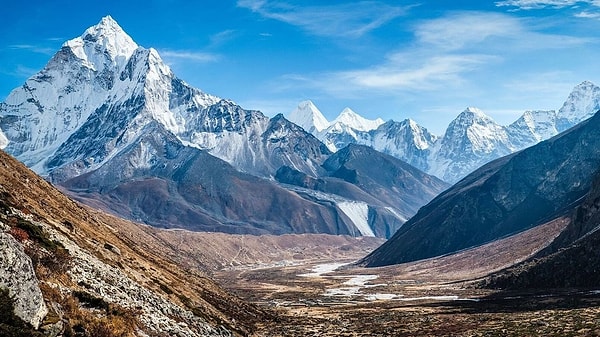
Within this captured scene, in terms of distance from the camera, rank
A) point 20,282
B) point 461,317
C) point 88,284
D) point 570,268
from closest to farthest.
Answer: point 20,282
point 88,284
point 461,317
point 570,268

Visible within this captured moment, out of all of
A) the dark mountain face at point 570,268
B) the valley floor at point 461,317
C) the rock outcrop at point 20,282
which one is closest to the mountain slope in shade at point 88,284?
the rock outcrop at point 20,282

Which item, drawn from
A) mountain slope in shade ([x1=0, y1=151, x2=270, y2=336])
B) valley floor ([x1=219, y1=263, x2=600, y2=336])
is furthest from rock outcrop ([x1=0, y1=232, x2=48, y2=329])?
valley floor ([x1=219, y1=263, x2=600, y2=336])

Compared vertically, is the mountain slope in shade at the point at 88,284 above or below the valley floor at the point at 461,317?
above

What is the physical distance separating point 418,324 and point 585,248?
64.5 m

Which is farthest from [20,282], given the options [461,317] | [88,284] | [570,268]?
[570,268]

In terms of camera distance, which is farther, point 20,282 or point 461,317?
point 461,317

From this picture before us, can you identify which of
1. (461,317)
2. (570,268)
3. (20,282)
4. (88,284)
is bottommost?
(461,317)

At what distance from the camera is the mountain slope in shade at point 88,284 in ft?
113

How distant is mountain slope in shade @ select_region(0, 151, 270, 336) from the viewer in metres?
34.5

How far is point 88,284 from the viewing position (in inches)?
1649

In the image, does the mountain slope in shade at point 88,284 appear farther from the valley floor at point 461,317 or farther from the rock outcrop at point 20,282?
the valley floor at point 461,317

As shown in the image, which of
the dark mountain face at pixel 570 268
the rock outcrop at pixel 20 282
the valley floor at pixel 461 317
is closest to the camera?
Result: the rock outcrop at pixel 20 282

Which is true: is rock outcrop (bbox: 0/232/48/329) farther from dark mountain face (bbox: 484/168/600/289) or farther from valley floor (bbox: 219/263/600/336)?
dark mountain face (bbox: 484/168/600/289)

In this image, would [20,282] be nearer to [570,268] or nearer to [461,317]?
[461,317]
